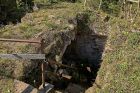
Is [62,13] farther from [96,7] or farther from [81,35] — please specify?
[96,7]

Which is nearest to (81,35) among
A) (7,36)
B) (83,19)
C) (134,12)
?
(83,19)

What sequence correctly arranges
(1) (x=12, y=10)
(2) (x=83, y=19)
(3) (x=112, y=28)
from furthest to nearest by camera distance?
(1) (x=12, y=10)
(2) (x=83, y=19)
(3) (x=112, y=28)

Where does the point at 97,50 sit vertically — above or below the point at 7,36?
below

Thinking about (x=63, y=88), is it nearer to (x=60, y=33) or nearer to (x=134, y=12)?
(x=60, y=33)

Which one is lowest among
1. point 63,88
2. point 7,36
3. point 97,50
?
point 63,88

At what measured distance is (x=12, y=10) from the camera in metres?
13.1

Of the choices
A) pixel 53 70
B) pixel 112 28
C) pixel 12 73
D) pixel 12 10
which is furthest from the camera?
pixel 12 10

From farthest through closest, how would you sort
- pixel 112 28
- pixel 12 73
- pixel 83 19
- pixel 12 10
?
pixel 12 10 < pixel 83 19 < pixel 112 28 < pixel 12 73

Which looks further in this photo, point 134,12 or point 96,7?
point 96,7

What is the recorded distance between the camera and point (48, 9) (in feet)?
40.1

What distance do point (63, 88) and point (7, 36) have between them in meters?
2.39

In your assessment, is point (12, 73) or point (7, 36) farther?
point (7, 36)

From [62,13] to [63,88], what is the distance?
3.10 metres

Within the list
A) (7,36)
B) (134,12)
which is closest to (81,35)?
(134,12)
